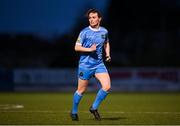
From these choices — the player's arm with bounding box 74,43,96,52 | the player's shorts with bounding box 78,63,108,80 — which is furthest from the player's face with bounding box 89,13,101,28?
the player's shorts with bounding box 78,63,108,80

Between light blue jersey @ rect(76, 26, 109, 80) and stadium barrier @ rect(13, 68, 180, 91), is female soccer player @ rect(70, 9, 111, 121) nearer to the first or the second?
light blue jersey @ rect(76, 26, 109, 80)

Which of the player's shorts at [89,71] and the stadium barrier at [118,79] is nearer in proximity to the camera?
the player's shorts at [89,71]

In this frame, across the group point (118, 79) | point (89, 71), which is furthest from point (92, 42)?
point (118, 79)

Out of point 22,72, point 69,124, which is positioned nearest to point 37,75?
point 22,72

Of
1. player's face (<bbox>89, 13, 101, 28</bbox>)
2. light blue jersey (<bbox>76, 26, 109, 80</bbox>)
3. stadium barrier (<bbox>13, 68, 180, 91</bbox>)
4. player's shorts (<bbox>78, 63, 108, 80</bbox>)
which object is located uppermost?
player's face (<bbox>89, 13, 101, 28</bbox>)

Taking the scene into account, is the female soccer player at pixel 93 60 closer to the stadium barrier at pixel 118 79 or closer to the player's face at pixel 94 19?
the player's face at pixel 94 19

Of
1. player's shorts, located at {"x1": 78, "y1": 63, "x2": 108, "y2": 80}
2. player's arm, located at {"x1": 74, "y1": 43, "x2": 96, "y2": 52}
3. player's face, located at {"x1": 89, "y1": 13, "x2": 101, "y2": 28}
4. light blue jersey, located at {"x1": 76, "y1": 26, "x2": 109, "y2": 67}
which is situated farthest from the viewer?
player's shorts, located at {"x1": 78, "y1": 63, "x2": 108, "y2": 80}

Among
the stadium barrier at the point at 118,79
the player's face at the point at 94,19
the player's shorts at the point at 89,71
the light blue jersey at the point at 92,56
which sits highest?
the player's face at the point at 94,19

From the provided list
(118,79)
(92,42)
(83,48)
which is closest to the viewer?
(83,48)

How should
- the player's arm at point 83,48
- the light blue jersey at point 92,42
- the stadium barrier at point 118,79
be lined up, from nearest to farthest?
the player's arm at point 83,48 → the light blue jersey at point 92,42 → the stadium barrier at point 118,79

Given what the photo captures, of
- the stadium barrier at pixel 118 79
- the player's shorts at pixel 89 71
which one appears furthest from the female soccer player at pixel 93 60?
the stadium barrier at pixel 118 79

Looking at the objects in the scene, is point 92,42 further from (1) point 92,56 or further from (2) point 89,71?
(2) point 89,71

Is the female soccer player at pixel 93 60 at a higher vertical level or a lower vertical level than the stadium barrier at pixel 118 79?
higher

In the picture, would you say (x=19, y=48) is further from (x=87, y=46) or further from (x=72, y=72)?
(x=87, y=46)
